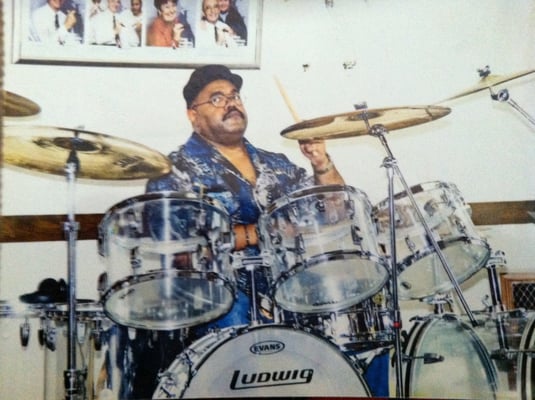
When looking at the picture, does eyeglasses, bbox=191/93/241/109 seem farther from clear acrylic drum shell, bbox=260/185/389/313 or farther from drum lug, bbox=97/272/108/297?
drum lug, bbox=97/272/108/297

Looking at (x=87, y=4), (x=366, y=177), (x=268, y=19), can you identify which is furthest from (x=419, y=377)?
(x=87, y=4)

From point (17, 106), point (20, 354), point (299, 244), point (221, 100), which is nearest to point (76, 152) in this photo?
point (17, 106)

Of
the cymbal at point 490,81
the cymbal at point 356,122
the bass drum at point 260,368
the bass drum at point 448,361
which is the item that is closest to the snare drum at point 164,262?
the bass drum at point 260,368

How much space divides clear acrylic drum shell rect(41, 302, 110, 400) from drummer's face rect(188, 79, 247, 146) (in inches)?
25.9

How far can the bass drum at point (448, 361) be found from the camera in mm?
1926

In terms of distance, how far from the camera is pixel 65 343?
1775 mm

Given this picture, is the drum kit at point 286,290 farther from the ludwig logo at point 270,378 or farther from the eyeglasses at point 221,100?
the eyeglasses at point 221,100

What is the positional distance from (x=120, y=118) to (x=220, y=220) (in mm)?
467

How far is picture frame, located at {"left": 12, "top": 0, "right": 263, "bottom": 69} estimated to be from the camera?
6.09 ft

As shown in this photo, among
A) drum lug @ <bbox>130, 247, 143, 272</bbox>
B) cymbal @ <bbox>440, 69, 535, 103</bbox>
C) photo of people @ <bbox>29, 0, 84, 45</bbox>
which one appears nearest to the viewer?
drum lug @ <bbox>130, 247, 143, 272</bbox>

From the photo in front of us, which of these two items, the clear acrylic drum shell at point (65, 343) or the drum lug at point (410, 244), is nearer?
the clear acrylic drum shell at point (65, 343)

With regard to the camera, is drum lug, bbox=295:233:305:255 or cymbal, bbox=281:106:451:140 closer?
drum lug, bbox=295:233:305:255

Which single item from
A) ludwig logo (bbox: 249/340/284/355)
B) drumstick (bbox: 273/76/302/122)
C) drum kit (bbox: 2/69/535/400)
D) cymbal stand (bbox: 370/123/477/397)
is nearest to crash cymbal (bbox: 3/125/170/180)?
drum kit (bbox: 2/69/535/400)

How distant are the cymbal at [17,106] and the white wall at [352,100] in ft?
0.07
